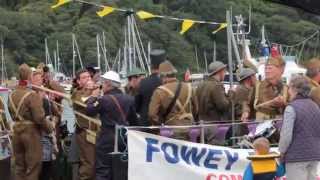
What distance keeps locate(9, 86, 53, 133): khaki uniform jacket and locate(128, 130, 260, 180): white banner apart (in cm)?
142

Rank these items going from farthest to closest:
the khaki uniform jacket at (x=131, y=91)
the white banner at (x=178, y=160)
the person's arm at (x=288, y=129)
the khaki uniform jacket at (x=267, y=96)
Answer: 1. the khaki uniform jacket at (x=131, y=91)
2. the khaki uniform jacket at (x=267, y=96)
3. the white banner at (x=178, y=160)
4. the person's arm at (x=288, y=129)

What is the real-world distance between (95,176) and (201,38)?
73859 millimetres

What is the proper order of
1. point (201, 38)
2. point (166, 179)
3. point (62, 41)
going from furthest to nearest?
point (201, 38) → point (62, 41) → point (166, 179)

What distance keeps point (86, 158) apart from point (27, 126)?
892mm

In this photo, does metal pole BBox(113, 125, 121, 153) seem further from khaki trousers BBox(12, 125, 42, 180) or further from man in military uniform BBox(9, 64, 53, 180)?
khaki trousers BBox(12, 125, 42, 180)

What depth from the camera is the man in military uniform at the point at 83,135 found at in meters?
9.80

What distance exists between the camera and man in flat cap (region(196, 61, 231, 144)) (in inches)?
377

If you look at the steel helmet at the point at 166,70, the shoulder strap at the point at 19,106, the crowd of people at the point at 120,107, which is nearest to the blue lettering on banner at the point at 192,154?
the crowd of people at the point at 120,107

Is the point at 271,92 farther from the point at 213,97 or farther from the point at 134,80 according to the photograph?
the point at 134,80

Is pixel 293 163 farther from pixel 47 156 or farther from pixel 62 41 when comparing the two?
pixel 62 41

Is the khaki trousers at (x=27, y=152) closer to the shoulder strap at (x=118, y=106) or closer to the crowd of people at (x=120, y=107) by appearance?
the crowd of people at (x=120, y=107)

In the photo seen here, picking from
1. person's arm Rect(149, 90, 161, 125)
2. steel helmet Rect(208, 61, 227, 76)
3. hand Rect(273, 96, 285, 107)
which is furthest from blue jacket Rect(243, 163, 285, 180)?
steel helmet Rect(208, 61, 227, 76)

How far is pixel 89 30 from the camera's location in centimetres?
7619

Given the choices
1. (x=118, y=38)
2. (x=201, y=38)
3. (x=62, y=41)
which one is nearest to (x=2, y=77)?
(x=62, y=41)
